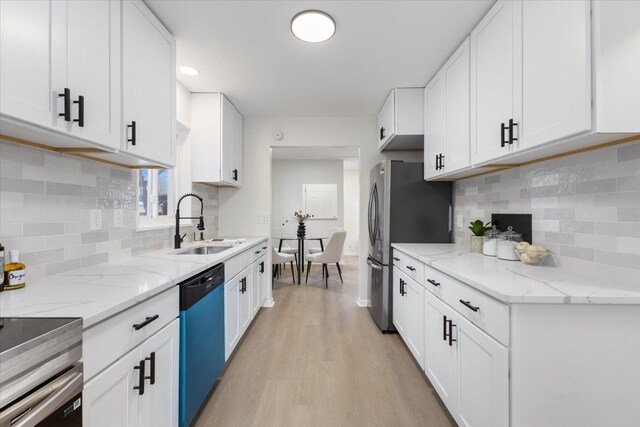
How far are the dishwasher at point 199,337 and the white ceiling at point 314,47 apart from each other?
5.13ft

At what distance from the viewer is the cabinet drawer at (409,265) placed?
2006mm

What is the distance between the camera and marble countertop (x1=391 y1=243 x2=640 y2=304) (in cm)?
101

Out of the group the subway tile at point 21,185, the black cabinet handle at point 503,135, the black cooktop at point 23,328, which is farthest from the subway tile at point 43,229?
Result: the black cabinet handle at point 503,135

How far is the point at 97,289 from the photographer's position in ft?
3.58

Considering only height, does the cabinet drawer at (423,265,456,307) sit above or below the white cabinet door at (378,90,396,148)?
below

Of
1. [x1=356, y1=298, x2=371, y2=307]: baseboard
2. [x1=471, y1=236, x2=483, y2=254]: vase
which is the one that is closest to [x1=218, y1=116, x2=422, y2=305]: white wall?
[x1=356, y1=298, x2=371, y2=307]: baseboard

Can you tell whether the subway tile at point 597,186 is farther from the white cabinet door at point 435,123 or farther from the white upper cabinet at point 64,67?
the white upper cabinet at point 64,67

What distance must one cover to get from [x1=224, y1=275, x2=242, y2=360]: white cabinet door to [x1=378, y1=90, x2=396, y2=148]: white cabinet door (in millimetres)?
2017

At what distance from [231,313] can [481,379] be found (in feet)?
5.38

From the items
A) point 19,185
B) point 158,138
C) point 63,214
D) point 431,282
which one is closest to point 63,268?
point 63,214

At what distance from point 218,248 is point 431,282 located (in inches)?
73.2

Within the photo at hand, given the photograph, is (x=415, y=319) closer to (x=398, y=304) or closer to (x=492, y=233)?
(x=398, y=304)

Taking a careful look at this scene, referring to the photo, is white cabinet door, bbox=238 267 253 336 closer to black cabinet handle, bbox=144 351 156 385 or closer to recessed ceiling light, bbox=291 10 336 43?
black cabinet handle, bbox=144 351 156 385

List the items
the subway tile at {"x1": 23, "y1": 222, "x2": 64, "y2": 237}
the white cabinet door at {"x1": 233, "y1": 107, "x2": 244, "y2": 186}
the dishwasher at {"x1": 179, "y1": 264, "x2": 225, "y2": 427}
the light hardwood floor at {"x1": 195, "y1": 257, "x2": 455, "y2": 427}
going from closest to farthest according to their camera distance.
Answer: the subway tile at {"x1": 23, "y1": 222, "x2": 64, "y2": 237}
the dishwasher at {"x1": 179, "y1": 264, "x2": 225, "y2": 427}
the light hardwood floor at {"x1": 195, "y1": 257, "x2": 455, "y2": 427}
the white cabinet door at {"x1": 233, "y1": 107, "x2": 244, "y2": 186}
